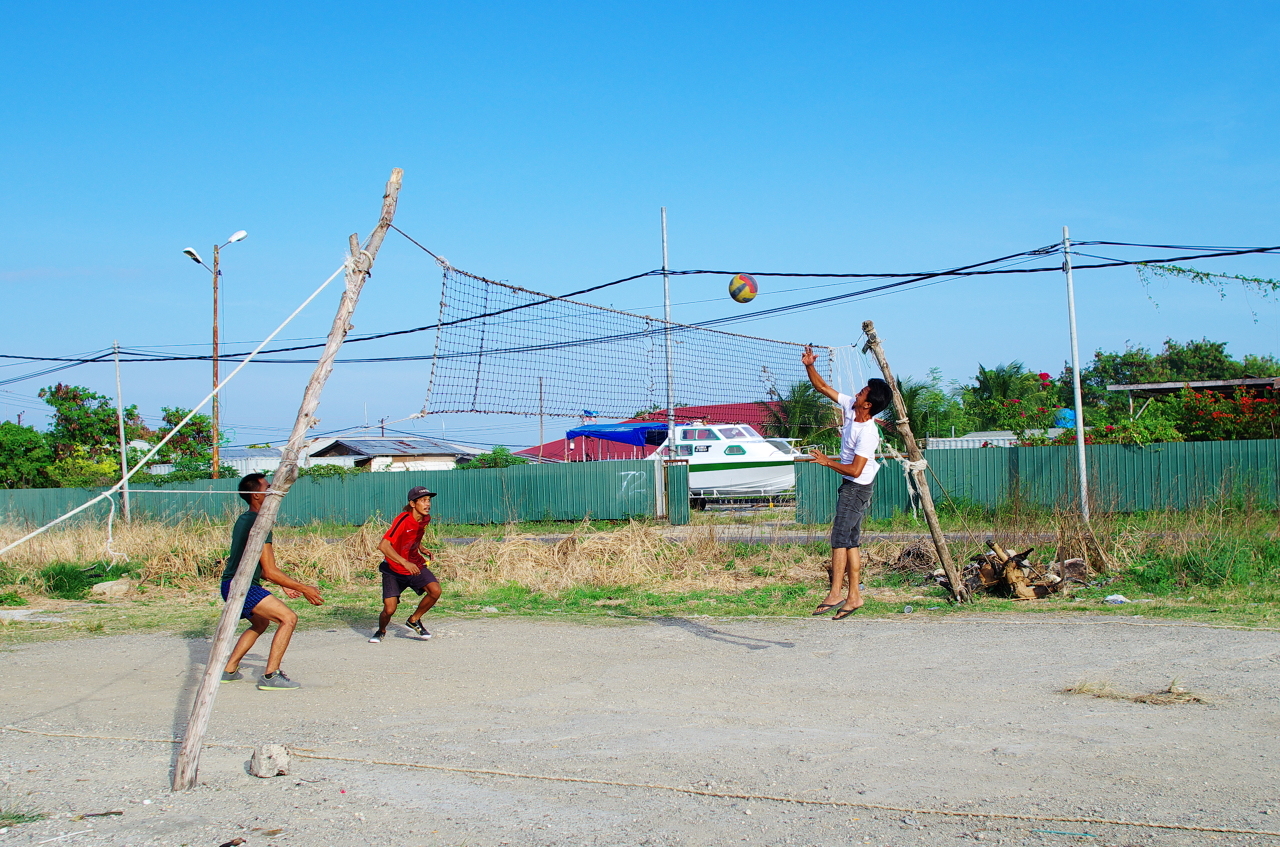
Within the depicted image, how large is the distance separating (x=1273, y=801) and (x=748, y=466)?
64.1 ft

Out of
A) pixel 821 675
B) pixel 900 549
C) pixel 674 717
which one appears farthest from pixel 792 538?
pixel 674 717

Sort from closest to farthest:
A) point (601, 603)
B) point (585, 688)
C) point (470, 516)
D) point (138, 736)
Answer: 1. point (138, 736)
2. point (585, 688)
3. point (601, 603)
4. point (470, 516)

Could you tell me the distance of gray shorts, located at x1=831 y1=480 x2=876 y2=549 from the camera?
755cm

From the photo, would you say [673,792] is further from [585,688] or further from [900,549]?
[900,549]

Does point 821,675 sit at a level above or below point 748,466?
below

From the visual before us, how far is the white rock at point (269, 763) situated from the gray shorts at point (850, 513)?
4.40 m

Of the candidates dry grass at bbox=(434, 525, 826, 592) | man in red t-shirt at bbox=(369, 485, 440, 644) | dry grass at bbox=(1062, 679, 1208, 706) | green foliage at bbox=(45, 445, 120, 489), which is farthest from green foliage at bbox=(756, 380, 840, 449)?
dry grass at bbox=(1062, 679, 1208, 706)

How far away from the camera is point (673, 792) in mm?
4336

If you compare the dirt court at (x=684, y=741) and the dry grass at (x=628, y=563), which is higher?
the dry grass at (x=628, y=563)

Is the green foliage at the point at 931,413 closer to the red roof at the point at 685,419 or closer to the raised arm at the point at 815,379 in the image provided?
the red roof at the point at 685,419

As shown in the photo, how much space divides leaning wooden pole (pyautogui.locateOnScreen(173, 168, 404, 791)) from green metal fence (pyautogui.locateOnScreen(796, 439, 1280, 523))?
557 inches

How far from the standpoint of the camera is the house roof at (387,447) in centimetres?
4253

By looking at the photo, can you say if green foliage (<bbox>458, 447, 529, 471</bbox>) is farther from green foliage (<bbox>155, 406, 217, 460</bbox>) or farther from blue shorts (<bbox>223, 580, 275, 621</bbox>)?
blue shorts (<bbox>223, 580, 275, 621</bbox>)

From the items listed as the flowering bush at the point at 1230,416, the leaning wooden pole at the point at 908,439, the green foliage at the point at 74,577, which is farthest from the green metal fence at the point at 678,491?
the leaning wooden pole at the point at 908,439
